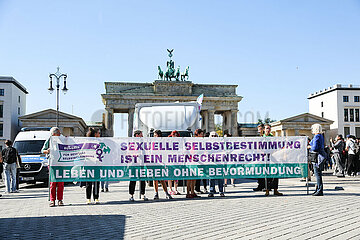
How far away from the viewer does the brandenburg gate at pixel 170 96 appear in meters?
70.7

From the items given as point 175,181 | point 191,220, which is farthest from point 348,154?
point 191,220

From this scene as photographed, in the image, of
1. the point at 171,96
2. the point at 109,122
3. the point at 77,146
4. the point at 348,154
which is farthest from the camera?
the point at 171,96

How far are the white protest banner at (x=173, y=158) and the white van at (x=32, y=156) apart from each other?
755 cm

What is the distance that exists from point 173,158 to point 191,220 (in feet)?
12.7

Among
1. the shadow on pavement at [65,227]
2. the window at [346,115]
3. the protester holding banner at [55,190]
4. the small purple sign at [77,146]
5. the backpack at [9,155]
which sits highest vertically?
the window at [346,115]

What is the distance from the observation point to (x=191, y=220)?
22.9 feet

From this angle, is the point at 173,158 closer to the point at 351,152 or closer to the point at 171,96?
the point at 351,152

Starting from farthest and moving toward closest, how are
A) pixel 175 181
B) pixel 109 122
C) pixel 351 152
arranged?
pixel 109 122 → pixel 351 152 → pixel 175 181

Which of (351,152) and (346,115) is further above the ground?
(346,115)

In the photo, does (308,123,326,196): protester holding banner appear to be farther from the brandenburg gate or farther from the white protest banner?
the brandenburg gate

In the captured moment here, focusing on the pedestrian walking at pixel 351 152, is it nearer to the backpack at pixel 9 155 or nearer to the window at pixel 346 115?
the backpack at pixel 9 155

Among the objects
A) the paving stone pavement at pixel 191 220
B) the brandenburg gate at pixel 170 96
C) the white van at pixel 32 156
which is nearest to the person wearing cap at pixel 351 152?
the paving stone pavement at pixel 191 220

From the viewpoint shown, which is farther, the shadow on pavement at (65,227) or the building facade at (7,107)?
the building facade at (7,107)

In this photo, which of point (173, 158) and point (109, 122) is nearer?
point (173, 158)
